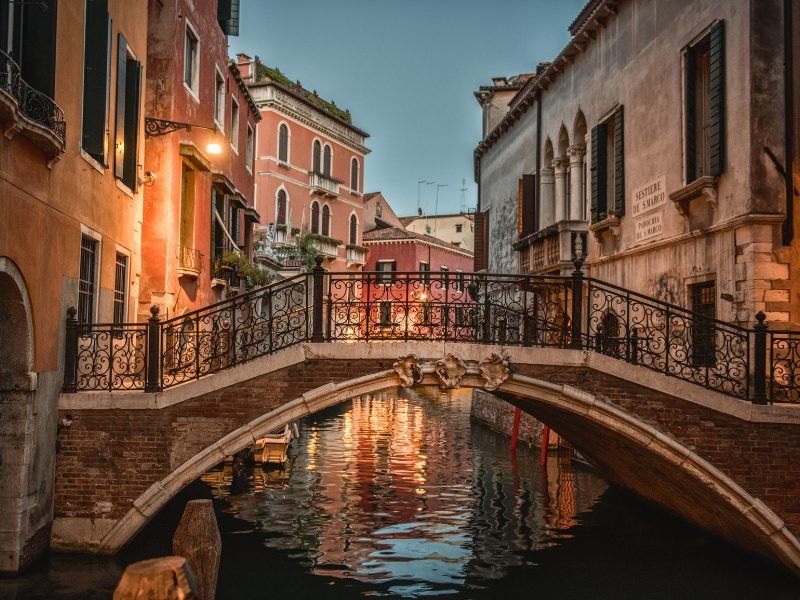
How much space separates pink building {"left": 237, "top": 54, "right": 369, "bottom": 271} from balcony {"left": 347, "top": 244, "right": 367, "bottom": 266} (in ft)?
0.15

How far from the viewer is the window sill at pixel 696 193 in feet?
36.7

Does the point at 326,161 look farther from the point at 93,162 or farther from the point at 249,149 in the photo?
the point at 93,162

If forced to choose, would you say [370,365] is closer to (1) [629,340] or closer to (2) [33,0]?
(1) [629,340]

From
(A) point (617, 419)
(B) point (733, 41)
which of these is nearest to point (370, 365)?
(A) point (617, 419)

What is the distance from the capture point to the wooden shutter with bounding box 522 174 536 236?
2020 cm

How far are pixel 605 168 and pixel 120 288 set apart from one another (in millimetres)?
8337

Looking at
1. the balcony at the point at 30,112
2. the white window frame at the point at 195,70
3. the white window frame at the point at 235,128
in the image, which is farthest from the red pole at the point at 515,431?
the balcony at the point at 30,112

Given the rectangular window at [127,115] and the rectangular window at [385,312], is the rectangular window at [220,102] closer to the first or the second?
the rectangular window at [127,115]

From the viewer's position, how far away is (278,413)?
1008 centimetres

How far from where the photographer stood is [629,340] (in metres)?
10.3

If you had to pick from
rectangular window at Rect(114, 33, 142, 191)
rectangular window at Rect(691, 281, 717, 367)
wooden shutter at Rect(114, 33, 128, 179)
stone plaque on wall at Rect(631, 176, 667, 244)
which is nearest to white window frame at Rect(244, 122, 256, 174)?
rectangular window at Rect(114, 33, 142, 191)

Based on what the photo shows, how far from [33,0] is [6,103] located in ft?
6.35

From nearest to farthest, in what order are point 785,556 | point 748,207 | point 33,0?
point 33,0
point 785,556
point 748,207

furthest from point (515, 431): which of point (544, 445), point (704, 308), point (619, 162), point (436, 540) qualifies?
point (704, 308)
